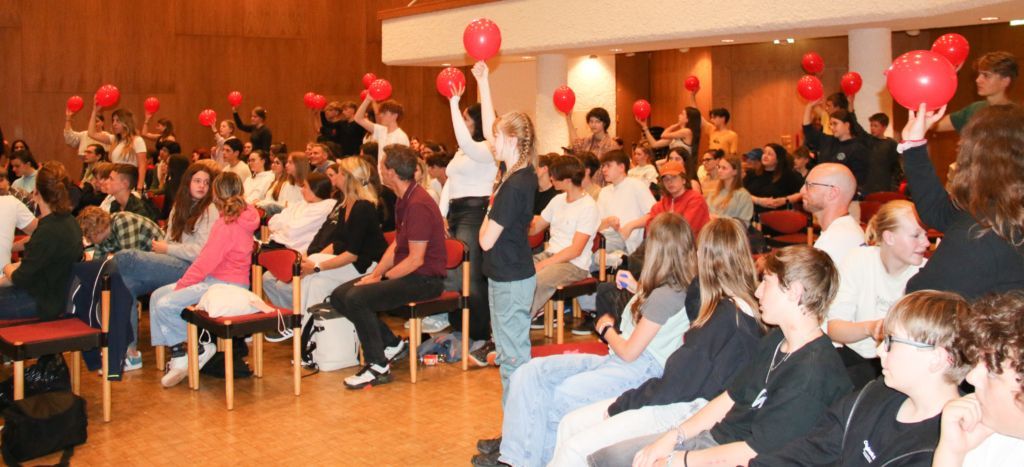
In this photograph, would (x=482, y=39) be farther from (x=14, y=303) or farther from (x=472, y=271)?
(x=14, y=303)

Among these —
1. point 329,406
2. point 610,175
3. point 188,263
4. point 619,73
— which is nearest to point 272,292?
point 188,263

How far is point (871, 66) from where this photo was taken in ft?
25.8

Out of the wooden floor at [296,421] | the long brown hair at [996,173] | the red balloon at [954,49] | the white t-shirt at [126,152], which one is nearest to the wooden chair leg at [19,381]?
the wooden floor at [296,421]

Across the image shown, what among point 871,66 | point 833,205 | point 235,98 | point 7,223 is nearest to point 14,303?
point 7,223

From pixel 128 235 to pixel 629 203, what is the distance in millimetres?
3449

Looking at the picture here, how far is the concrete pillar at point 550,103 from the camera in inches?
402

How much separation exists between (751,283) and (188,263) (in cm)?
392

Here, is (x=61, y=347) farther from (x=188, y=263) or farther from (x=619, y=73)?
(x=619, y=73)

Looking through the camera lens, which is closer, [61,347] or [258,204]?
[61,347]

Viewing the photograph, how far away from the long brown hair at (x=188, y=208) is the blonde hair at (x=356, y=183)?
797mm

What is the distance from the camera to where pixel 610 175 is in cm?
702

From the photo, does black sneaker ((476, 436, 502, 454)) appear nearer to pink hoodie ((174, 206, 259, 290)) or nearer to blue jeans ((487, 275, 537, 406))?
blue jeans ((487, 275, 537, 406))

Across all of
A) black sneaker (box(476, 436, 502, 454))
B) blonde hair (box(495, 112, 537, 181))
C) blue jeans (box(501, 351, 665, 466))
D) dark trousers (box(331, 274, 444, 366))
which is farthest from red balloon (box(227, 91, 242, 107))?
blue jeans (box(501, 351, 665, 466))

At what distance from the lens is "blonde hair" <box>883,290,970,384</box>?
7.23ft
